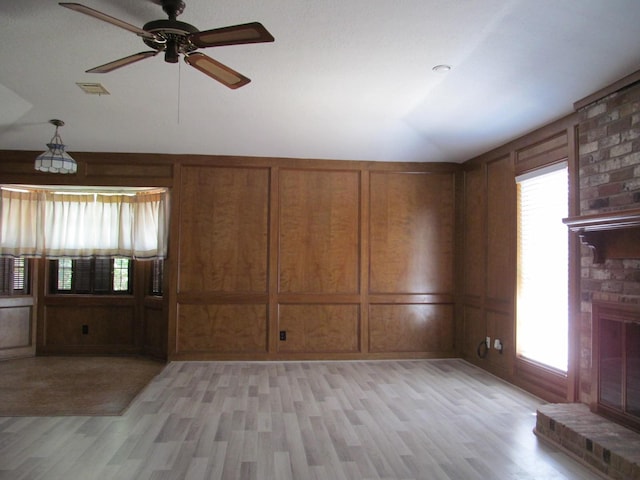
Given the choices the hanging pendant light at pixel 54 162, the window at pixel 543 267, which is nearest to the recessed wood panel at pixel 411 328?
the window at pixel 543 267

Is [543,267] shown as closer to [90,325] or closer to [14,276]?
[90,325]

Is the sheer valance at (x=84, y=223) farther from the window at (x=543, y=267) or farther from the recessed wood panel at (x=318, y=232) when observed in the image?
the window at (x=543, y=267)

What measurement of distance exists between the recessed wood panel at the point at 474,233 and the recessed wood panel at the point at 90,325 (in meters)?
4.49

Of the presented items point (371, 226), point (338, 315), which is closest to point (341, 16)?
point (371, 226)

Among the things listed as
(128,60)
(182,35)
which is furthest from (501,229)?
(128,60)

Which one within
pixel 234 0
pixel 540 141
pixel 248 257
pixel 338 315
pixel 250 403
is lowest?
pixel 250 403

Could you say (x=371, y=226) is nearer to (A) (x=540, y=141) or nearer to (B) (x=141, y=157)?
(A) (x=540, y=141)

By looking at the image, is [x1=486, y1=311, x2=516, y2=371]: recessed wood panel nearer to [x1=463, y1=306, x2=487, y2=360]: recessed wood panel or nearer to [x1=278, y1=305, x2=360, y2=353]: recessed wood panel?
[x1=463, y1=306, x2=487, y2=360]: recessed wood panel

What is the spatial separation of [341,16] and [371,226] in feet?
11.3

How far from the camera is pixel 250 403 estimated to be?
14.4 feet

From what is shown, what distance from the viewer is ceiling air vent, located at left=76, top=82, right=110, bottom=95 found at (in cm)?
432

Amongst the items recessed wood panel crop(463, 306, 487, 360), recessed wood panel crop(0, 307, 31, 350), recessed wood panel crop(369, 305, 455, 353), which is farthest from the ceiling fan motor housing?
recessed wood panel crop(0, 307, 31, 350)

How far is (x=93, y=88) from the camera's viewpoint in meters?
4.41

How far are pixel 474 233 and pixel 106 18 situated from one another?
15.6 ft
